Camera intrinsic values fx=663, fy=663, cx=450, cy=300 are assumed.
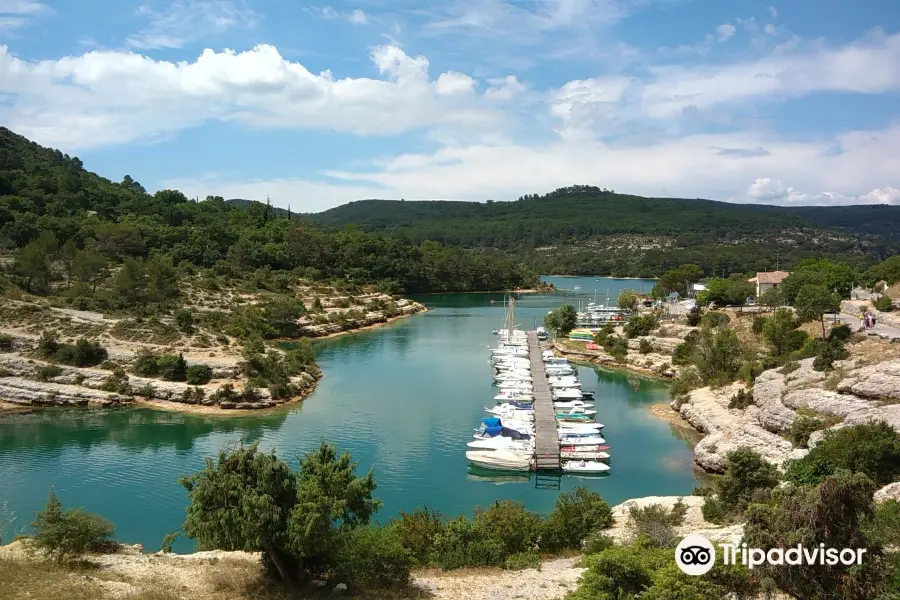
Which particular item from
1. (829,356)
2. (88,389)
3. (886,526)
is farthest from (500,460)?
(88,389)

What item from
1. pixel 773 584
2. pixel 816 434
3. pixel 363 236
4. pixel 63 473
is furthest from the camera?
pixel 363 236

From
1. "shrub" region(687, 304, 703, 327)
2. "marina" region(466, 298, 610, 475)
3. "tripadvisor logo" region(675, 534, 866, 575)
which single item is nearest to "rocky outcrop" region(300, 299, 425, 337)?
"marina" region(466, 298, 610, 475)

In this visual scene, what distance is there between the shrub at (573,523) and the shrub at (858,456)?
7.14 meters

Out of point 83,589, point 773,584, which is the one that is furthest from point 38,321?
point 773,584

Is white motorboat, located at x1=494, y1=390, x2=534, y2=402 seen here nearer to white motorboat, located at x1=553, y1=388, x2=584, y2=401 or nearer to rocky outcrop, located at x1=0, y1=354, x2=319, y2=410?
white motorboat, located at x1=553, y1=388, x2=584, y2=401

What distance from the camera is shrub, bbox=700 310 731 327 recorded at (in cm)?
5681

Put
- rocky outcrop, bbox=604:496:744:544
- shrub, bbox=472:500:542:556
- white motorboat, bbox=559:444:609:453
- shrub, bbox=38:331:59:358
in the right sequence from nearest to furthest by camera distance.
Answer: rocky outcrop, bbox=604:496:744:544 → shrub, bbox=472:500:542:556 → white motorboat, bbox=559:444:609:453 → shrub, bbox=38:331:59:358

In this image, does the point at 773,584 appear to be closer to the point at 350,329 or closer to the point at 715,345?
the point at 715,345

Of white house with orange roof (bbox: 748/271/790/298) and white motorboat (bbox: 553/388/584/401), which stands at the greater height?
white house with orange roof (bbox: 748/271/790/298)

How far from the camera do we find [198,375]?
146 feet

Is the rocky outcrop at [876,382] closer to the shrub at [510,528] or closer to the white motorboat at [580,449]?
the white motorboat at [580,449]

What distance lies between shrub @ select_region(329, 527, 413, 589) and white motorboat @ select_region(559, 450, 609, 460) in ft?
56.7

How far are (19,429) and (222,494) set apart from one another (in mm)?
29243

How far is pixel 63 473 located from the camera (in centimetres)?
3116
